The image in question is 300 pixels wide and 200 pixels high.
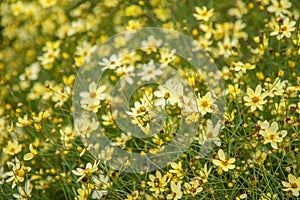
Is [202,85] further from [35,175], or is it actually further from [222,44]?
[35,175]

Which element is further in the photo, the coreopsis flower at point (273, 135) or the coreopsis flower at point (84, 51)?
the coreopsis flower at point (84, 51)

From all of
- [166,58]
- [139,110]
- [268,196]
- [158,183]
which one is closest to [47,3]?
[166,58]

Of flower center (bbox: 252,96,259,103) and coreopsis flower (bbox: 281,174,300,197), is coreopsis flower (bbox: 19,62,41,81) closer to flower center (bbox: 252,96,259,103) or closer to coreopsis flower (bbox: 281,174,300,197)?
flower center (bbox: 252,96,259,103)

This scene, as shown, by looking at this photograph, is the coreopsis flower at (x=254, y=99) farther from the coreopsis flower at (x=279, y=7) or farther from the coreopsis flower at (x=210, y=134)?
the coreopsis flower at (x=279, y=7)

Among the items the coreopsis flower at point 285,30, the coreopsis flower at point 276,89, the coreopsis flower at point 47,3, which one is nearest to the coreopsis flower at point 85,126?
the coreopsis flower at point 276,89

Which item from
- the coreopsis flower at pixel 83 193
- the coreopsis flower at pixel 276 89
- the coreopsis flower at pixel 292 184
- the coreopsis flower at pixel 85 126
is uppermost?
the coreopsis flower at pixel 276 89

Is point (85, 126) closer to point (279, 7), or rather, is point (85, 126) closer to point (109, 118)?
point (109, 118)

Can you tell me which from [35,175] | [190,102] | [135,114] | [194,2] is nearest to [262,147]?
[190,102]
